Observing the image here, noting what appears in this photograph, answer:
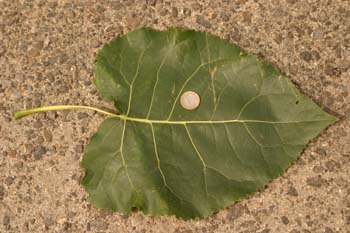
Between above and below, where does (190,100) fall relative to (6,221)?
above

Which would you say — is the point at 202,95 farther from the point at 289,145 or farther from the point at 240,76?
the point at 289,145

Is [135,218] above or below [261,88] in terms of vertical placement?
below

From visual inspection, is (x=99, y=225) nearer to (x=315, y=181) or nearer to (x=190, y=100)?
(x=190, y=100)

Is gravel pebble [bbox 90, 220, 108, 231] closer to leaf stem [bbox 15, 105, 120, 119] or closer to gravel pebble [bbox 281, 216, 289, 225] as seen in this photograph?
leaf stem [bbox 15, 105, 120, 119]

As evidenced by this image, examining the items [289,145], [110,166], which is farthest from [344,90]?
[110,166]

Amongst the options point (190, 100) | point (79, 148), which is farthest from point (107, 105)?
point (190, 100)

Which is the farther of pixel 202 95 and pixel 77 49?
pixel 77 49
